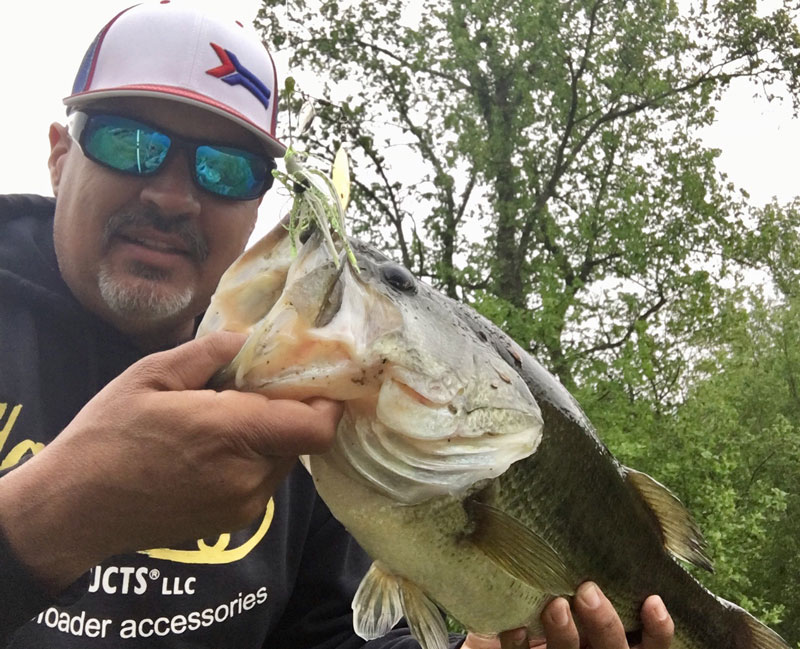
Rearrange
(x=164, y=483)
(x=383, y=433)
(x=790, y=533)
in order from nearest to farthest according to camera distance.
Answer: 1. (x=164, y=483)
2. (x=383, y=433)
3. (x=790, y=533)

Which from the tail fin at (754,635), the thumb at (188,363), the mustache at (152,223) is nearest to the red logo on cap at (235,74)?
the mustache at (152,223)

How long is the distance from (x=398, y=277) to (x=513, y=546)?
0.68 m

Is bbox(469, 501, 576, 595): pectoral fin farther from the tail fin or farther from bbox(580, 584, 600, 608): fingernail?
the tail fin

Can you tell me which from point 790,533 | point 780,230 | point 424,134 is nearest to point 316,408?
point 424,134

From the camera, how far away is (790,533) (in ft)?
58.1

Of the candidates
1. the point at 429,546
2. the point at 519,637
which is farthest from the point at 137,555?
the point at 519,637

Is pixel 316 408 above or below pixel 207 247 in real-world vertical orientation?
below

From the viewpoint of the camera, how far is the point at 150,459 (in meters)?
1.07

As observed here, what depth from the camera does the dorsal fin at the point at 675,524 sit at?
216 cm

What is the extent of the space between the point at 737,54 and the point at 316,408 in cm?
1408

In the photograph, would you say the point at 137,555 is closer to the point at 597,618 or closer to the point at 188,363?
the point at 188,363

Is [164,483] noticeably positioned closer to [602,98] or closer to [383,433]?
[383,433]

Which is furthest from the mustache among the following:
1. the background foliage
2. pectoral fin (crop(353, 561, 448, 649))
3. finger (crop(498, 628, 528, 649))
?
the background foliage

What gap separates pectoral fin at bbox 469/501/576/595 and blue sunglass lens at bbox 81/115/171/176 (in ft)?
5.27
